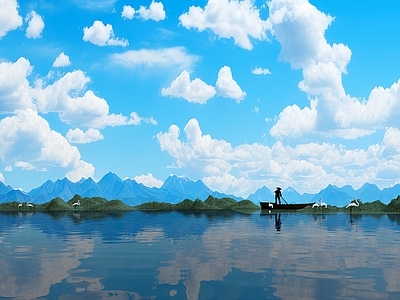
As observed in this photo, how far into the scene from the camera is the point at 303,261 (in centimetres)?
2202

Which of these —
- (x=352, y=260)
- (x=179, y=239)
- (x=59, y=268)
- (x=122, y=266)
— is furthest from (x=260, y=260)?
(x=179, y=239)

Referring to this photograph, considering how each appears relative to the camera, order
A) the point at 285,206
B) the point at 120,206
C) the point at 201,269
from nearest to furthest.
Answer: the point at 201,269 → the point at 285,206 → the point at 120,206

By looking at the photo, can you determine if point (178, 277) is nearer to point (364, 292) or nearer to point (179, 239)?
point (364, 292)

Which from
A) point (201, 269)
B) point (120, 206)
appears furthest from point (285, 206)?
point (201, 269)

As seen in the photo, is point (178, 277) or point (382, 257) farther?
point (382, 257)

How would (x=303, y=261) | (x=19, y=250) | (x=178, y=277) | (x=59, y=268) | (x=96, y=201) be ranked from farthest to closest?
(x=96, y=201) → (x=19, y=250) → (x=303, y=261) → (x=59, y=268) → (x=178, y=277)

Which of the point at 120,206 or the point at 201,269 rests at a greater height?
the point at 120,206

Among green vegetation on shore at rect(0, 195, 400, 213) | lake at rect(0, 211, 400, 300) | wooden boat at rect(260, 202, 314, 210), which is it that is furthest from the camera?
green vegetation on shore at rect(0, 195, 400, 213)

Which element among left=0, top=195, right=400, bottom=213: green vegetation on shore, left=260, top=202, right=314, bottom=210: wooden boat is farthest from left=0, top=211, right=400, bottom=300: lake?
left=0, top=195, right=400, bottom=213: green vegetation on shore

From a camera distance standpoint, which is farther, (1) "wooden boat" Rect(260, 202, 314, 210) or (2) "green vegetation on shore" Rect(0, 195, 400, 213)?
(2) "green vegetation on shore" Rect(0, 195, 400, 213)

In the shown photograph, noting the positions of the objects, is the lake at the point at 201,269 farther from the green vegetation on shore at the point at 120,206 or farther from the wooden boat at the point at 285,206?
the green vegetation on shore at the point at 120,206

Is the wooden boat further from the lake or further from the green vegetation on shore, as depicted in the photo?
the lake

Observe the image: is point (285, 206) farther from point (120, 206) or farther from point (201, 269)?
point (201, 269)

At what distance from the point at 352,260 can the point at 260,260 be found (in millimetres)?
4858
